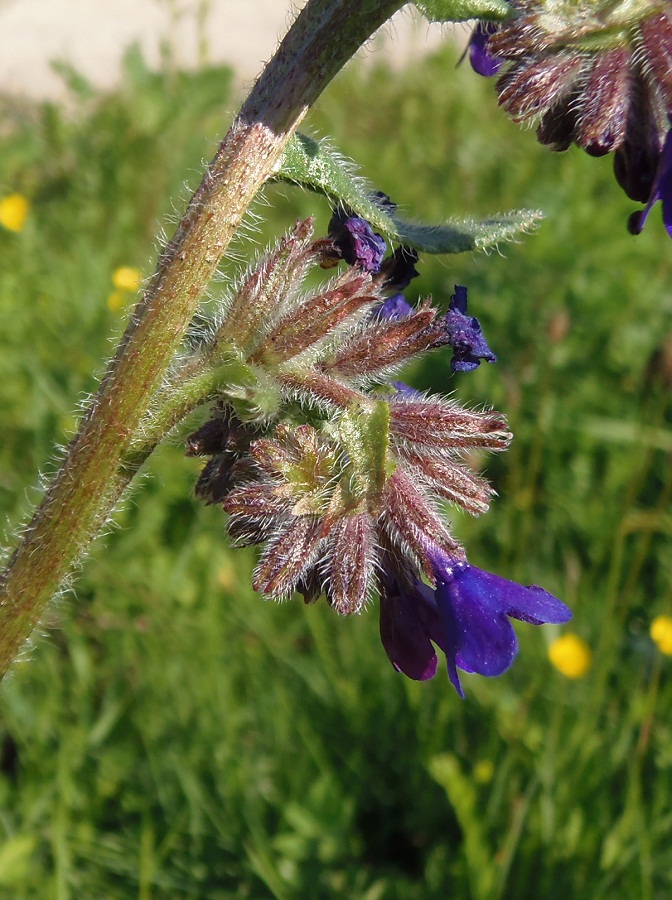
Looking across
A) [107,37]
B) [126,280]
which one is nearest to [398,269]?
[126,280]

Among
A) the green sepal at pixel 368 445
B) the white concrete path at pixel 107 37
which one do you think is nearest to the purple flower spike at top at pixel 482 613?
the green sepal at pixel 368 445

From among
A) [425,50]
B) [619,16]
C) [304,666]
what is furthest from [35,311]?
[425,50]

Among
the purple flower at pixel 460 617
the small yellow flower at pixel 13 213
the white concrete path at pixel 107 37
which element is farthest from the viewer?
the white concrete path at pixel 107 37

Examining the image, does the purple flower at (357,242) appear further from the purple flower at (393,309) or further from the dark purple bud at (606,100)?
the dark purple bud at (606,100)

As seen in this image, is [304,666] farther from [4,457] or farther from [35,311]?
[35,311]

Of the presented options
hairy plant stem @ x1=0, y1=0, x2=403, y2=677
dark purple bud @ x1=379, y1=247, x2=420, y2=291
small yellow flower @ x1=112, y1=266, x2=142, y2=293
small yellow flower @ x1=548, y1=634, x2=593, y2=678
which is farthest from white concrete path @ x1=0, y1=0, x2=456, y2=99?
hairy plant stem @ x1=0, y1=0, x2=403, y2=677

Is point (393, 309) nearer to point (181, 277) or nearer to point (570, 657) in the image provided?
point (181, 277)
